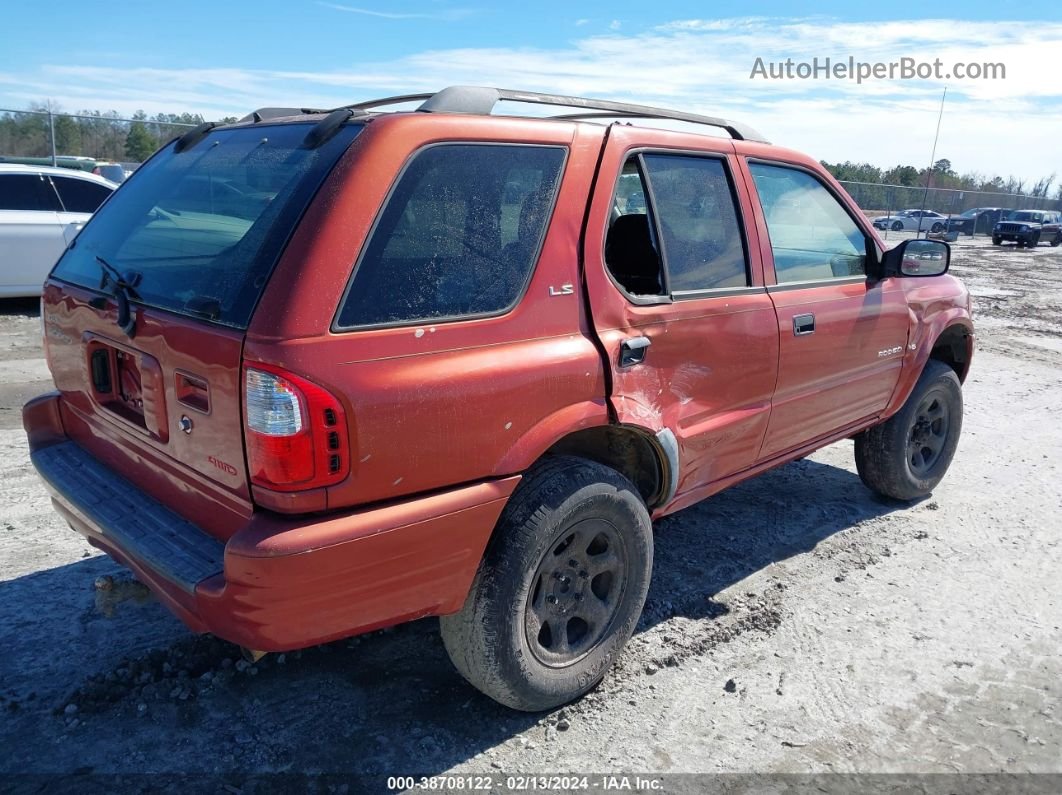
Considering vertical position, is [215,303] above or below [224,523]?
above

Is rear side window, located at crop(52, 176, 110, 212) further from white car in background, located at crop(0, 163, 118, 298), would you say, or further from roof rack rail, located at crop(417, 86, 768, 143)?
roof rack rail, located at crop(417, 86, 768, 143)

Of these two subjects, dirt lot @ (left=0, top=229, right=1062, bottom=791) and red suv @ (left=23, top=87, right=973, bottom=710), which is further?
dirt lot @ (left=0, top=229, right=1062, bottom=791)

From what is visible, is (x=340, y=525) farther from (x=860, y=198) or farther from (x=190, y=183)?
(x=860, y=198)

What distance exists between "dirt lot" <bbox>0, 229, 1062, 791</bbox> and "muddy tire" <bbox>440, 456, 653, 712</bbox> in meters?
0.19

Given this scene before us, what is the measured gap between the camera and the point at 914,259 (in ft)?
13.5

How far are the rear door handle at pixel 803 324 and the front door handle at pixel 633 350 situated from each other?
1.01 metres

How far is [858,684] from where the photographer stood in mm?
3107

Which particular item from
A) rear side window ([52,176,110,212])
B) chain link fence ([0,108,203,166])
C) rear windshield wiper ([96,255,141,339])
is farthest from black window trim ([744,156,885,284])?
chain link fence ([0,108,203,166])

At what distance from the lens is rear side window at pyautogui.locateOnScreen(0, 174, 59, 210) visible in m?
8.70

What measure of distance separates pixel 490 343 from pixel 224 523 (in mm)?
925

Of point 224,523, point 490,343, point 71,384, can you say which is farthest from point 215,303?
point 71,384

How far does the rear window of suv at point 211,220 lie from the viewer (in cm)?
228

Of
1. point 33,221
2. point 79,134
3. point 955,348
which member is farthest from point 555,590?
point 79,134

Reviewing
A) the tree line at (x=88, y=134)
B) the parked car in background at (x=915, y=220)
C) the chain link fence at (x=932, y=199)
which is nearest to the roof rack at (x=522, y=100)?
the tree line at (x=88, y=134)
